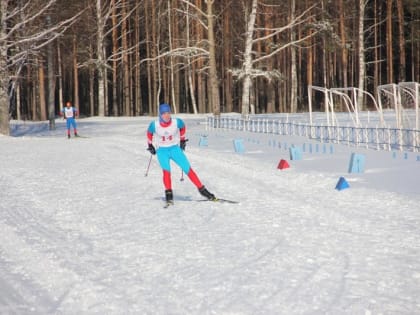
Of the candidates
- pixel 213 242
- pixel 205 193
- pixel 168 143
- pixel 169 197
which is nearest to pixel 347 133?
pixel 205 193

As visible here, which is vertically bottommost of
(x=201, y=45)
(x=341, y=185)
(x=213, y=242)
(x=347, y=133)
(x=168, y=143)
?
(x=213, y=242)

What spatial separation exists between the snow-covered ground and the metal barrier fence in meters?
4.44

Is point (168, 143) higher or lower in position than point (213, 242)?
higher

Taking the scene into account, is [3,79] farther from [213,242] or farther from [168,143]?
[213,242]

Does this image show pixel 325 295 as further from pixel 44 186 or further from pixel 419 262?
pixel 44 186

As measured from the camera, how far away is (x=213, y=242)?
23.2ft

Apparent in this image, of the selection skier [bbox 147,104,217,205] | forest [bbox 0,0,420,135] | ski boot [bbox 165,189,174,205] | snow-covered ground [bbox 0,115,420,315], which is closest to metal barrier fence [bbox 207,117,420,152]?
forest [bbox 0,0,420,135]

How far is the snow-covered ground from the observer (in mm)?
4977

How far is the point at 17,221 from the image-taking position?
852cm

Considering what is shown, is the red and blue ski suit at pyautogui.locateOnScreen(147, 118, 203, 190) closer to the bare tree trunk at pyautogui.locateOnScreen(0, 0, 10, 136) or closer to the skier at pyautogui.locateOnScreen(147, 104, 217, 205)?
the skier at pyautogui.locateOnScreen(147, 104, 217, 205)

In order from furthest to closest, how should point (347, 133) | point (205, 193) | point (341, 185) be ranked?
point (347, 133)
point (341, 185)
point (205, 193)

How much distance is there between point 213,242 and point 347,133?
15496 mm


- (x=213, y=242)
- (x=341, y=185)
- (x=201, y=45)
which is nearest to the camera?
(x=213, y=242)

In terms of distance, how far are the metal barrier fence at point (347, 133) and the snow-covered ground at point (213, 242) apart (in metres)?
4.44
